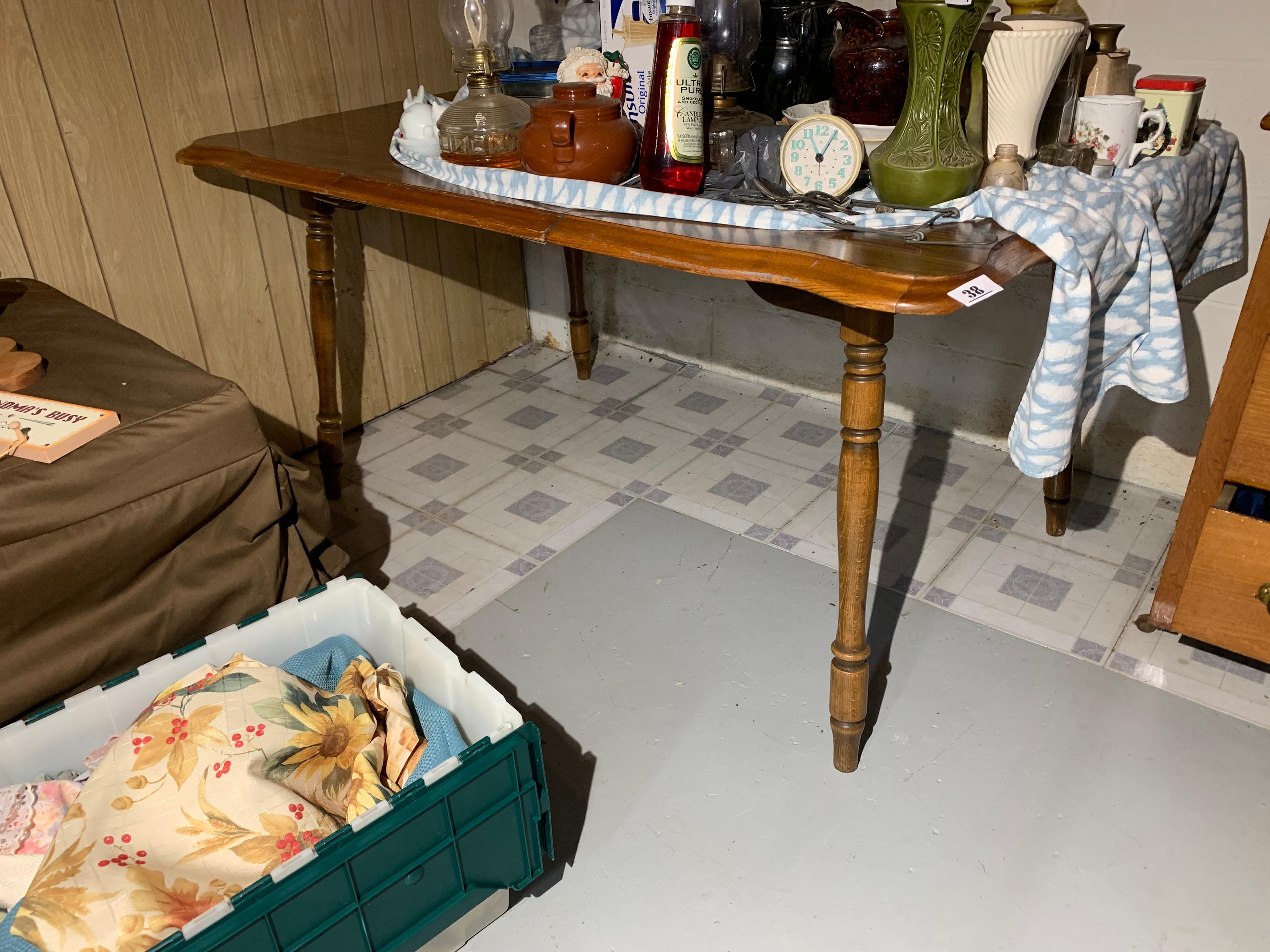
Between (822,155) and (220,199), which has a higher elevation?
(822,155)

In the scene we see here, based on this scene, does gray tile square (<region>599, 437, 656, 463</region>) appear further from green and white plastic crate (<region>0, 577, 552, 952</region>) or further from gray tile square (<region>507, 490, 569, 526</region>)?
green and white plastic crate (<region>0, 577, 552, 952</region>)

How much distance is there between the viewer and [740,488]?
6.28 ft

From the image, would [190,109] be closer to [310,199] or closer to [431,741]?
[310,199]

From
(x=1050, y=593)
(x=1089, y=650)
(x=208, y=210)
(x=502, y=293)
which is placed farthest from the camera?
(x=502, y=293)

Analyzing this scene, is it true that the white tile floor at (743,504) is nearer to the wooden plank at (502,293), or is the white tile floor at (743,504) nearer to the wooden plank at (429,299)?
the wooden plank at (429,299)

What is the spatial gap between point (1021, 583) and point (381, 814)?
116 centimetres

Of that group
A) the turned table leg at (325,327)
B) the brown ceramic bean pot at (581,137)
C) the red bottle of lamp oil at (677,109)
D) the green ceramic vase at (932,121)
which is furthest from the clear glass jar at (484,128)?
the green ceramic vase at (932,121)

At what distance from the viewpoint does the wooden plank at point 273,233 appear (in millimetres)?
1759

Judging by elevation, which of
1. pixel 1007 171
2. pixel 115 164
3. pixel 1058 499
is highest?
pixel 1007 171

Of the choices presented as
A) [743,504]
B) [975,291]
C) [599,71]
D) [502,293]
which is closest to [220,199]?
[502,293]

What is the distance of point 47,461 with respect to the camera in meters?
1.09

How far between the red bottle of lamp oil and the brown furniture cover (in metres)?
0.62

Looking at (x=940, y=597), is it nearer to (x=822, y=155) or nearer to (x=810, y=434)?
(x=810, y=434)

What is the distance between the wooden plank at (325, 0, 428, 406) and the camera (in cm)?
192
